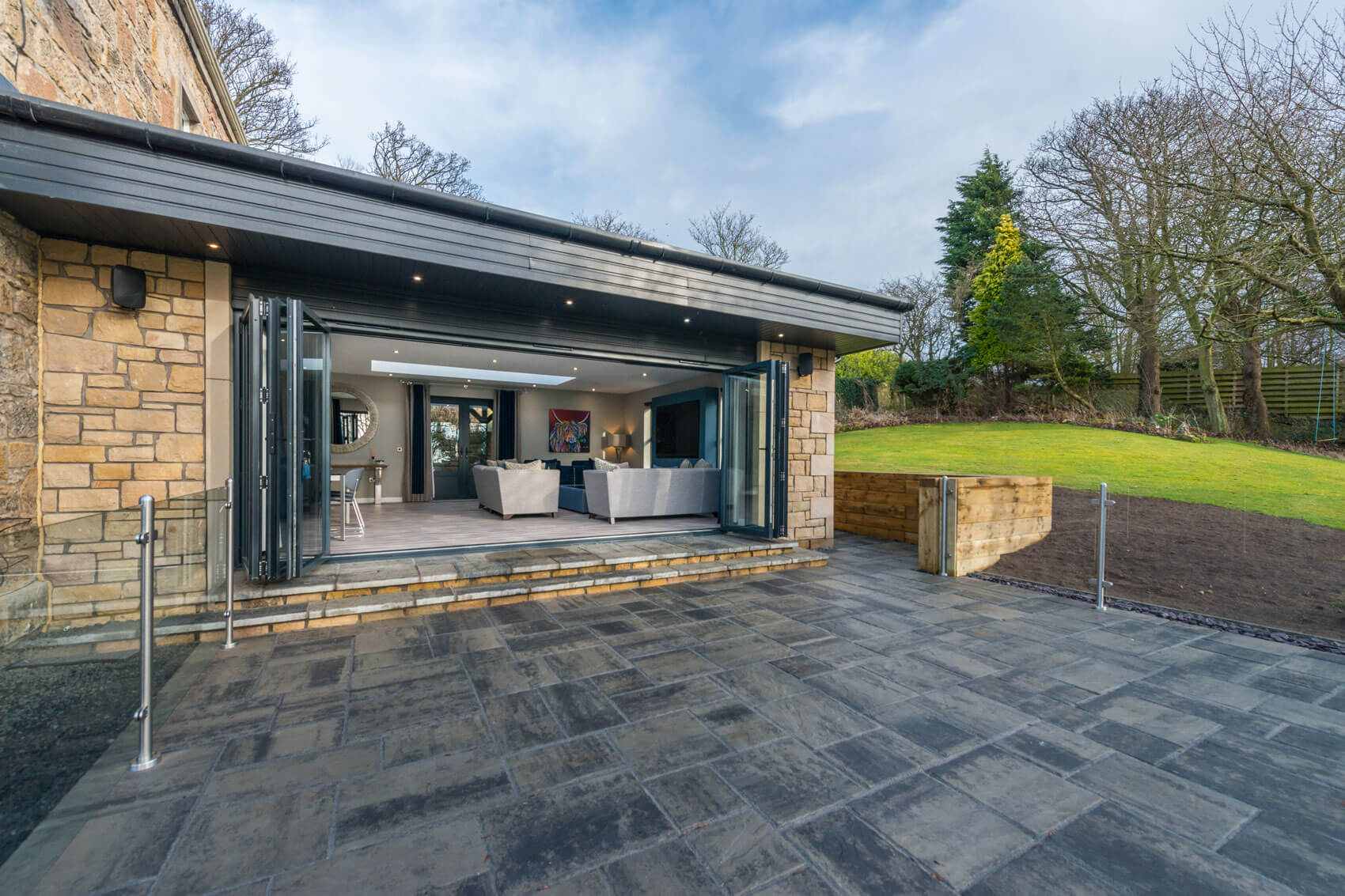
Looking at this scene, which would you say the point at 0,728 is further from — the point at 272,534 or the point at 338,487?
the point at 338,487

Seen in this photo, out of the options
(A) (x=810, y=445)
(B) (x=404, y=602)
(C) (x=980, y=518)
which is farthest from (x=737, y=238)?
(B) (x=404, y=602)

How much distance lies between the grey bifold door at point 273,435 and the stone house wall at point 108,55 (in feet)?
4.73

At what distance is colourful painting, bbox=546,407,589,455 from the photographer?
1139 centimetres

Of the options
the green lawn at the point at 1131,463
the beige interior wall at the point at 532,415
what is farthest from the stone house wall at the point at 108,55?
the green lawn at the point at 1131,463

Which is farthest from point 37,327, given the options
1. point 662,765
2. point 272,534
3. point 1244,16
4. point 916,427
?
point 916,427

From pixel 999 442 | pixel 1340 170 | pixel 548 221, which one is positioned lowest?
pixel 999 442

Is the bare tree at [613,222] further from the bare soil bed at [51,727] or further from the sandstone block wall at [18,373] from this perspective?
the bare soil bed at [51,727]

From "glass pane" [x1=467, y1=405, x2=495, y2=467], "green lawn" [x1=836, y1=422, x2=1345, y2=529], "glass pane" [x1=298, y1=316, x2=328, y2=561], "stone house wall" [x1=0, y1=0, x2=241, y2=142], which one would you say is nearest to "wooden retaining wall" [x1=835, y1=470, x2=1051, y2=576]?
"green lawn" [x1=836, y1=422, x2=1345, y2=529]

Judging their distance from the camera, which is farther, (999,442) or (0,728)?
(999,442)

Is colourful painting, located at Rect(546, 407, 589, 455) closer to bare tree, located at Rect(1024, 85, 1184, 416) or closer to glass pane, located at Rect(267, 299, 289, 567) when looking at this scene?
glass pane, located at Rect(267, 299, 289, 567)

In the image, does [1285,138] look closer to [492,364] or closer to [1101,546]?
[1101,546]

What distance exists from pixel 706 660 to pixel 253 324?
11.2 feet

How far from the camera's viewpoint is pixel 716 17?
29.0 ft

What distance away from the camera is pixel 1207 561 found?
456 centimetres
